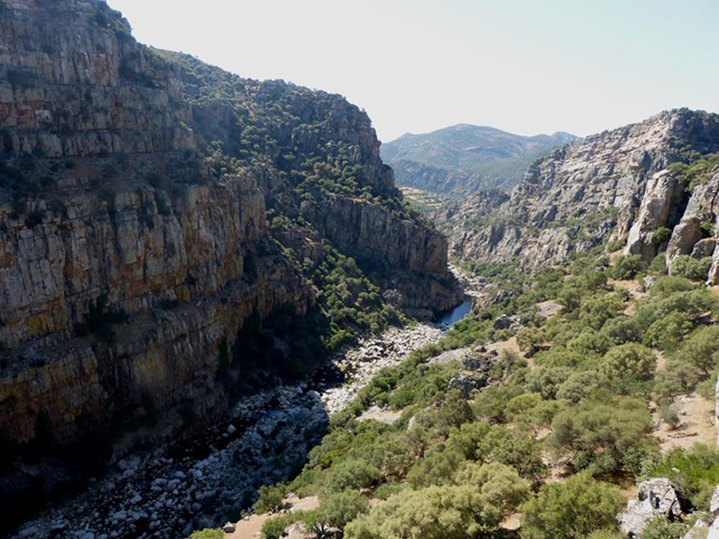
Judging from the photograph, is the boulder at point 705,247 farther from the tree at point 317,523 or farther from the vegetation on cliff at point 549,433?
the tree at point 317,523

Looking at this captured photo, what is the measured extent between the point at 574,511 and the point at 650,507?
78.3 inches

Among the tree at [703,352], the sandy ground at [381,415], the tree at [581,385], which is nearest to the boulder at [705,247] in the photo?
the tree at [703,352]

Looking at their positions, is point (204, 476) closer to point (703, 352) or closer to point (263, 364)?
point (263, 364)

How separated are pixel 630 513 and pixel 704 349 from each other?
1375cm

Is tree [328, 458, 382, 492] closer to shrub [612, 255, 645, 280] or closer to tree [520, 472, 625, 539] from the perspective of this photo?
tree [520, 472, 625, 539]

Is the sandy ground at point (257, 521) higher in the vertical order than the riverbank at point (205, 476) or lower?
higher

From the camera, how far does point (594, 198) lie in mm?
89938

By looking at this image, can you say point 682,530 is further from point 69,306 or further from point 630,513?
point 69,306

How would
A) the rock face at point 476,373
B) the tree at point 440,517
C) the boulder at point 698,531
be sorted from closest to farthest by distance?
the boulder at point 698,531 → the tree at point 440,517 → the rock face at point 476,373

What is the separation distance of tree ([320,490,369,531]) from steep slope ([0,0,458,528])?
20562 millimetres

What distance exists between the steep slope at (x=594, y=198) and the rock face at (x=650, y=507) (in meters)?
36.2

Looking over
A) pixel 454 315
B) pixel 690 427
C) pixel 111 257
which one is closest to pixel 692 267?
pixel 690 427

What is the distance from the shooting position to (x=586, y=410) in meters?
20.2

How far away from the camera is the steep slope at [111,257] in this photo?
102 feet
